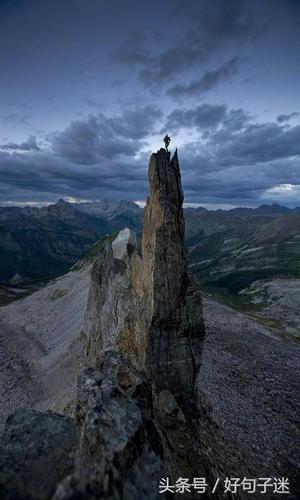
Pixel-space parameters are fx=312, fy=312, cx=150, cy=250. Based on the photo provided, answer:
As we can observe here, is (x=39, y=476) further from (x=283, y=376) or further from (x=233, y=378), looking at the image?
(x=283, y=376)

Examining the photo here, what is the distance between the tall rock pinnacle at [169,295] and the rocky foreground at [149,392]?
12cm

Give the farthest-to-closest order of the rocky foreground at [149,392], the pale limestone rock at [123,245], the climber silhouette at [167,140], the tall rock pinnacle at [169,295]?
→ 1. the pale limestone rock at [123,245]
2. the climber silhouette at [167,140]
3. the tall rock pinnacle at [169,295]
4. the rocky foreground at [149,392]

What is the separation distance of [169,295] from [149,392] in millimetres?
12462

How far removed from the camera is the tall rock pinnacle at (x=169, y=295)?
32750mm

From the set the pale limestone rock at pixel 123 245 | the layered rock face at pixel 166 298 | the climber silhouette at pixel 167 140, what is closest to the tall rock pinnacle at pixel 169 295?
the layered rock face at pixel 166 298

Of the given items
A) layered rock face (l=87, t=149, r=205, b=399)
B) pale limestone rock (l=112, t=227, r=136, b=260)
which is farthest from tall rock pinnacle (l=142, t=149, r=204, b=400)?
pale limestone rock (l=112, t=227, r=136, b=260)

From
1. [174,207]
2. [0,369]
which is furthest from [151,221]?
[0,369]

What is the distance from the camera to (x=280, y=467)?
35.4 m

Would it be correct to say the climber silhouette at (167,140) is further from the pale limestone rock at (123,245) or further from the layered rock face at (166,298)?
the pale limestone rock at (123,245)

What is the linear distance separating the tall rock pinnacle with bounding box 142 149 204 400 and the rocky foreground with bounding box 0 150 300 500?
12cm

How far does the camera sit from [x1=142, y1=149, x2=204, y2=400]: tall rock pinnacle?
32.8 metres

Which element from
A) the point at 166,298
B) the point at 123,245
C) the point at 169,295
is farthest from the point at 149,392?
the point at 123,245

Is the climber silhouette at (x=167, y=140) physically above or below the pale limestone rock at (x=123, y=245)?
A: above

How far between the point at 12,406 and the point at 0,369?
15842 mm
